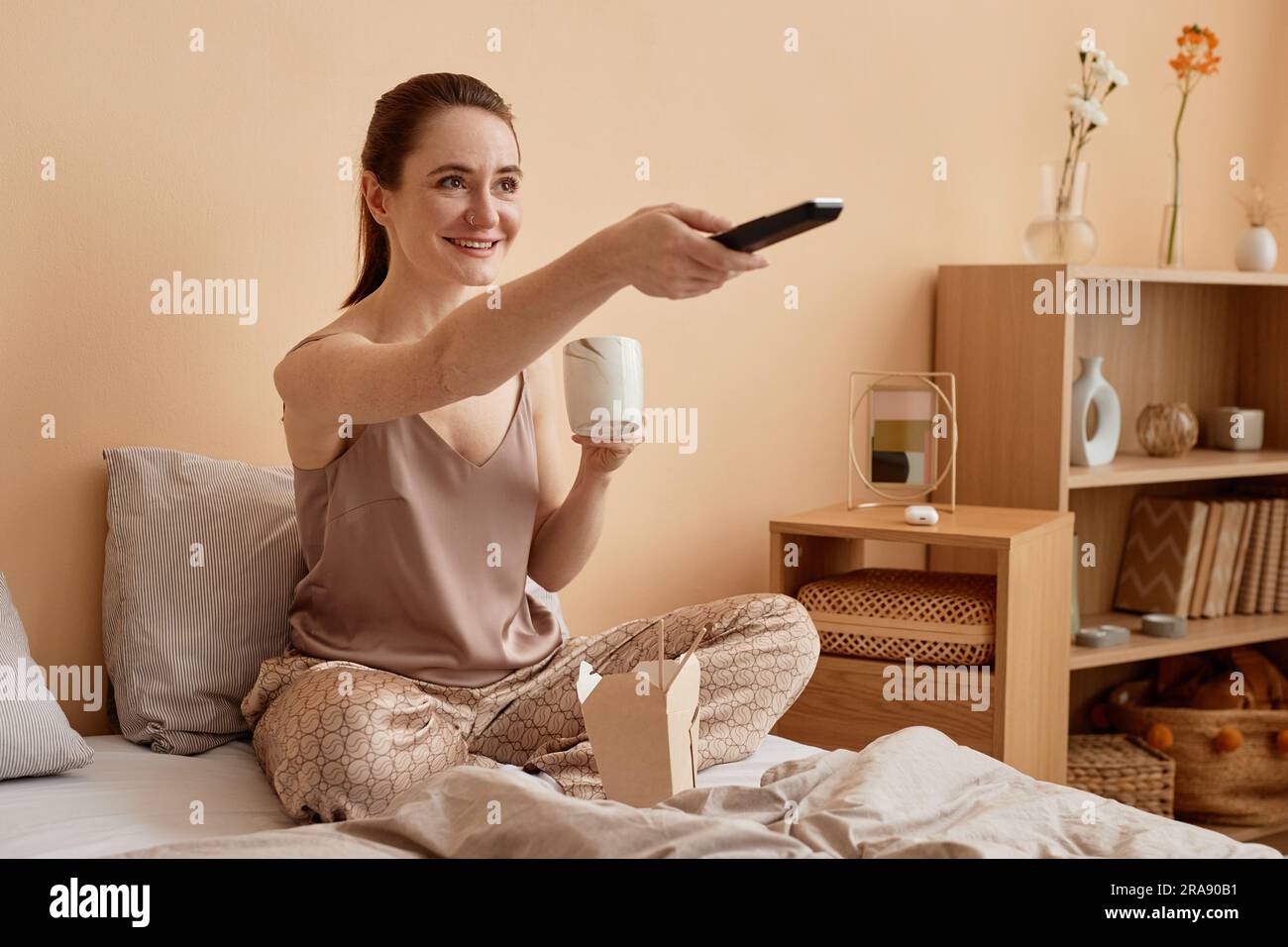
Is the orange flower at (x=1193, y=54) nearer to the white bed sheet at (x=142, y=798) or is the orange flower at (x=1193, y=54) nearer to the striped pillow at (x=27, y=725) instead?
the white bed sheet at (x=142, y=798)

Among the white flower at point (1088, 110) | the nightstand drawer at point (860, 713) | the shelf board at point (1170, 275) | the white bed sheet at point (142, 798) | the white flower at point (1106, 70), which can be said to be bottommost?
the nightstand drawer at point (860, 713)

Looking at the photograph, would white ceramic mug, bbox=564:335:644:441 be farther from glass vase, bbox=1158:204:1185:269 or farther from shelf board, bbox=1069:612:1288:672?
glass vase, bbox=1158:204:1185:269

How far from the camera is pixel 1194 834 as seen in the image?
1.23m

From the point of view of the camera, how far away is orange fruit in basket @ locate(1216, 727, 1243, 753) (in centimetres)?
258

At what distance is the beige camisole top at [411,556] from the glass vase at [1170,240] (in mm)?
1771

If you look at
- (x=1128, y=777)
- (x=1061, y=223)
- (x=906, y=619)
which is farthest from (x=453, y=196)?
(x=1128, y=777)

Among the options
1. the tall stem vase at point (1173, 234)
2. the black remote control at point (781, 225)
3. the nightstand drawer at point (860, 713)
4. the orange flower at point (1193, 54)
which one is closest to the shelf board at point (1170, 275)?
the tall stem vase at point (1173, 234)

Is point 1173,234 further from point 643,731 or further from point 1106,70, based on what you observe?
point 643,731

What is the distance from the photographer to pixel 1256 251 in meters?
2.86

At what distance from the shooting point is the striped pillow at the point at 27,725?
147cm

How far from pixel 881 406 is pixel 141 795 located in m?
1.35

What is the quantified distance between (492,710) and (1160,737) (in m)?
1.54

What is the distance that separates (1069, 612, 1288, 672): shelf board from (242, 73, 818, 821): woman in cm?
99
